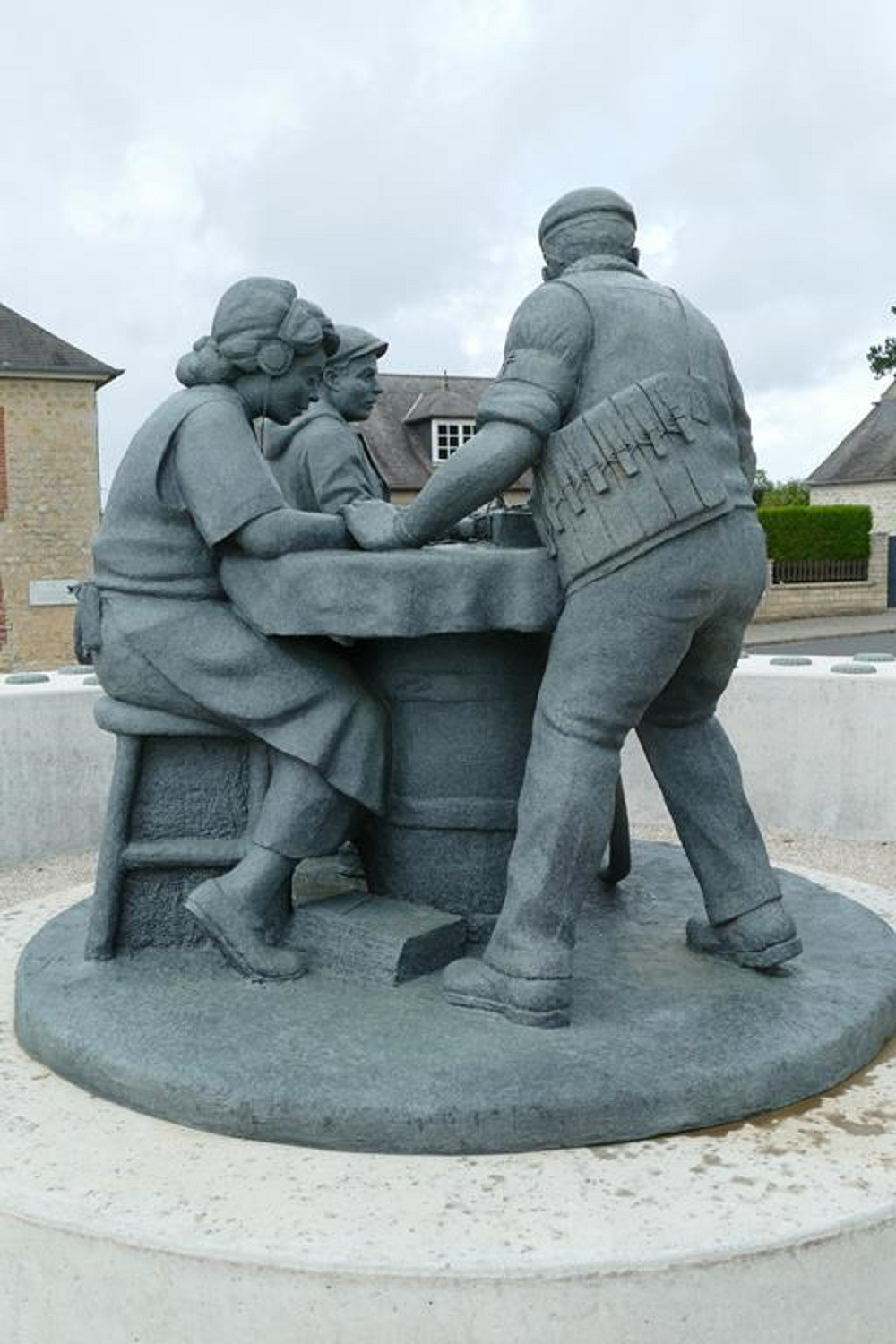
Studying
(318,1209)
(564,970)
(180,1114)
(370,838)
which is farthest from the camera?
(370,838)

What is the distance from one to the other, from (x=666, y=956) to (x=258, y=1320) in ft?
4.81

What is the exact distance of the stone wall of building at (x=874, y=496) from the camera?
3603cm

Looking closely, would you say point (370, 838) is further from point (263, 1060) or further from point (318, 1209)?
point (318, 1209)

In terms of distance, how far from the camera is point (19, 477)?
22516 millimetres

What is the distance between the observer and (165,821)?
326 cm

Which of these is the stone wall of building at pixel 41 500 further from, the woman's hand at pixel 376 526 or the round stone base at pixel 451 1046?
the woman's hand at pixel 376 526

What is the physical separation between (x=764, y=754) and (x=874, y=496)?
106ft

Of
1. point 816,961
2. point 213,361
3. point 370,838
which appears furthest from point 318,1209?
point 213,361

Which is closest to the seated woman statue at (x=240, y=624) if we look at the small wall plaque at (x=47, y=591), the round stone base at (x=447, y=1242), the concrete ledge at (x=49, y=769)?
the round stone base at (x=447, y=1242)

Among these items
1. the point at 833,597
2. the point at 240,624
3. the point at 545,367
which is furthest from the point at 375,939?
the point at 833,597

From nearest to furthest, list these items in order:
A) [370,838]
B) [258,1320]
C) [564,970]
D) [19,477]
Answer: [258,1320] < [564,970] < [370,838] < [19,477]

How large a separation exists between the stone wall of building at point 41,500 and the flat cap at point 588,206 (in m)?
20.9

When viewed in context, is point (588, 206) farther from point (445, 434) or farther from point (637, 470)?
point (445, 434)

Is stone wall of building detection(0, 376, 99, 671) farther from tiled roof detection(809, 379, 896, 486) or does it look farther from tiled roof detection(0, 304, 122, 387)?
tiled roof detection(809, 379, 896, 486)
